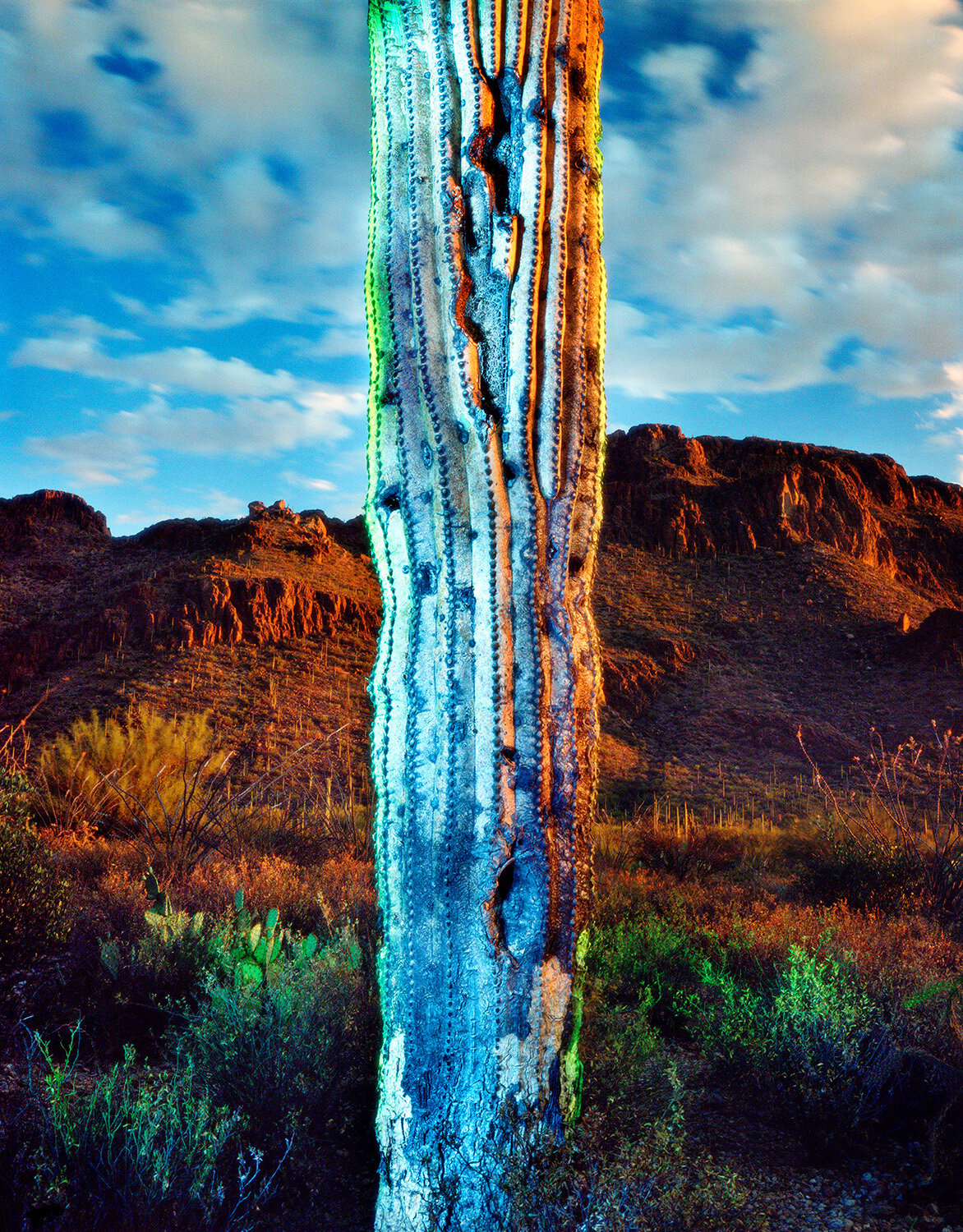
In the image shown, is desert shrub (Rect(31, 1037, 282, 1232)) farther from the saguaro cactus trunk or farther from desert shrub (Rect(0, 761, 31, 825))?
desert shrub (Rect(0, 761, 31, 825))

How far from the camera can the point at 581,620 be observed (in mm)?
2904

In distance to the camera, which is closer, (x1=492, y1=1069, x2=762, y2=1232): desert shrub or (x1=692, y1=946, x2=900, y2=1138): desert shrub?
(x1=492, y1=1069, x2=762, y2=1232): desert shrub

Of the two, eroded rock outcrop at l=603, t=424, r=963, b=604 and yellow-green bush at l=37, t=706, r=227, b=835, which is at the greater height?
eroded rock outcrop at l=603, t=424, r=963, b=604

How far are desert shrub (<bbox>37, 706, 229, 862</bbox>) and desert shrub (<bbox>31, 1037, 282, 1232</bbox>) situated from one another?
392cm

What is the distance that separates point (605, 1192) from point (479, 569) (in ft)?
6.01

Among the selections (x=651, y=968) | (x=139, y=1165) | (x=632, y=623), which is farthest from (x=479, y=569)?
(x=632, y=623)

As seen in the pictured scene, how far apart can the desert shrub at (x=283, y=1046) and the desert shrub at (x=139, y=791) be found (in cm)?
319

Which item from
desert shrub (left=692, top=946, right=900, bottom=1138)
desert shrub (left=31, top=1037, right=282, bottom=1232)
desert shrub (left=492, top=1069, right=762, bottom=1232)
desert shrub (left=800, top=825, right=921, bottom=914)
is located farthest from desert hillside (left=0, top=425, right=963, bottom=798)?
desert shrub (left=492, top=1069, right=762, bottom=1232)

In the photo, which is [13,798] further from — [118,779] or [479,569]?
[118,779]

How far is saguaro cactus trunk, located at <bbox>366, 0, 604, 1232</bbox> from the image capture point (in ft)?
8.16

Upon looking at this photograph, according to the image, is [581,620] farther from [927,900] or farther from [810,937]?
[927,900]

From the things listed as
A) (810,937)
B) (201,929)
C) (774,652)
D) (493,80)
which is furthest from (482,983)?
(774,652)

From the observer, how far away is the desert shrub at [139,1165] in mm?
2424

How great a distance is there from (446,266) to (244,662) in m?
25.7
